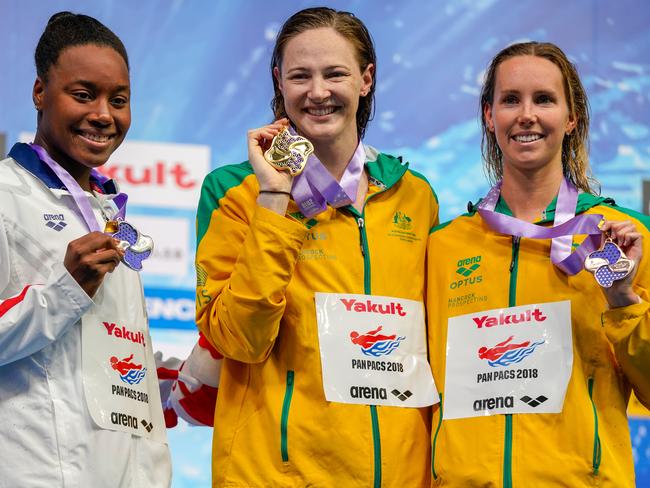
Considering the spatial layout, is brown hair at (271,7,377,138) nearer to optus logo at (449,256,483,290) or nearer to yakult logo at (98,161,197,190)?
optus logo at (449,256,483,290)

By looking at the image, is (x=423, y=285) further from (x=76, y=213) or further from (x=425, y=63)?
(x=425, y=63)

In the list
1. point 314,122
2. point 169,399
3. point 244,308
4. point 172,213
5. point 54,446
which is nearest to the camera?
point 54,446

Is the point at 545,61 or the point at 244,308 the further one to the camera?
the point at 545,61

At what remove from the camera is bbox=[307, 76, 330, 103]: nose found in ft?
8.66

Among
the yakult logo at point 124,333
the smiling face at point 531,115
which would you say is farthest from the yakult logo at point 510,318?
the yakult logo at point 124,333

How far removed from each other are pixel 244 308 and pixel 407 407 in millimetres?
463

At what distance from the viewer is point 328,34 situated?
8.87 feet

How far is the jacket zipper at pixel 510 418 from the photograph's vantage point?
2465mm

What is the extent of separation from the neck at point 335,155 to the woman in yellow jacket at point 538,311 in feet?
0.95

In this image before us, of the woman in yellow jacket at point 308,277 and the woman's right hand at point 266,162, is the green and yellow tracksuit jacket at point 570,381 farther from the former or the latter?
the woman's right hand at point 266,162

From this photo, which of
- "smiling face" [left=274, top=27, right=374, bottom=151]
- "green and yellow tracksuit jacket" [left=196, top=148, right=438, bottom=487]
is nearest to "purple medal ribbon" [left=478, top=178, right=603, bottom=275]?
"green and yellow tracksuit jacket" [left=196, top=148, right=438, bottom=487]

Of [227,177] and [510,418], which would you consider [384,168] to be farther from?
[510,418]

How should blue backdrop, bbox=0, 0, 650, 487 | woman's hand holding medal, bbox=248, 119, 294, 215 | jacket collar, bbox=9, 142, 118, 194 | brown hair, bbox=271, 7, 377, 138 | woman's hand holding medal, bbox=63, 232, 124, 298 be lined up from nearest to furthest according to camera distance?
1. woman's hand holding medal, bbox=63, 232, 124, 298
2. jacket collar, bbox=9, 142, 118, 194
3. woman's hand holding medal, bbox=248, 119, 294, 215
4. brown hair, bbox=271, 7, 377, 138
5. blue backdrop, bbox=0, 0, 650, 487

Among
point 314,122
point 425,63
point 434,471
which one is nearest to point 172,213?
point 425,63
